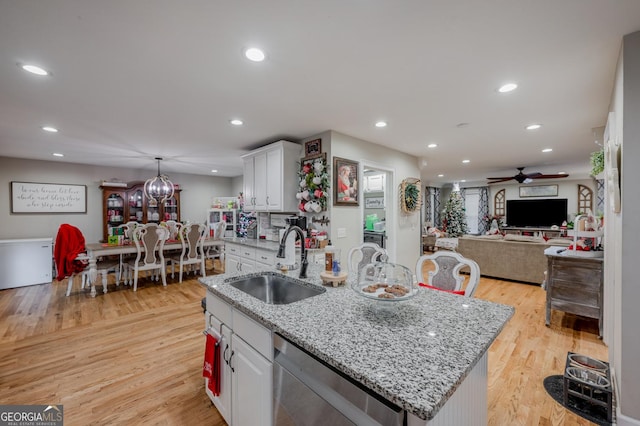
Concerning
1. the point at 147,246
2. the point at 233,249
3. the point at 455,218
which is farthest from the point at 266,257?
the point at 455,218

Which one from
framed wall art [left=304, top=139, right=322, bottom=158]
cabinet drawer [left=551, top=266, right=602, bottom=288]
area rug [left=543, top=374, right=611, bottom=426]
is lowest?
area rug [left=543, top=374, right=611, bottom=426]

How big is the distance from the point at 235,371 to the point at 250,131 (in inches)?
116

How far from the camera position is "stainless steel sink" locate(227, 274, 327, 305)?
1938 mm

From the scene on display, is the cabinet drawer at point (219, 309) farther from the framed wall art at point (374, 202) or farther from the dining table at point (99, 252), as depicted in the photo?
the framed wall art at point (374, 202)

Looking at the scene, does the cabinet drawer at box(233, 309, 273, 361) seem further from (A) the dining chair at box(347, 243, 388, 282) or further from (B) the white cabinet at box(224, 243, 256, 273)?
(B) the white cabinet at box(224, 243, 256, 273)

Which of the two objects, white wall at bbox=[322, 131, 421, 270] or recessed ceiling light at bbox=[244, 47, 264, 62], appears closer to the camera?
recessed ceiling light at bbox=[244, 47, 264, 62]

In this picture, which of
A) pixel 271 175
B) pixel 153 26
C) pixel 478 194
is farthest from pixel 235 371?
pixel 478 194

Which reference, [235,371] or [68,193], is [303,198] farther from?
[68,193]

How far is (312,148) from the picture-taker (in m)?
3.79

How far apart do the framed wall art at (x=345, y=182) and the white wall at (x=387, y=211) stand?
0.08 metres

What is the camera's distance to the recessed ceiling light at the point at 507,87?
231 centimetres

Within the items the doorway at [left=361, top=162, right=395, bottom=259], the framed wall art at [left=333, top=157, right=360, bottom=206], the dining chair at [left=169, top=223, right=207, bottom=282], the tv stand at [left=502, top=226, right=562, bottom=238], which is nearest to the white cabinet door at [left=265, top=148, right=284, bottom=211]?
the framed wall art at [left=333, top=157, right=360, bottom=206]

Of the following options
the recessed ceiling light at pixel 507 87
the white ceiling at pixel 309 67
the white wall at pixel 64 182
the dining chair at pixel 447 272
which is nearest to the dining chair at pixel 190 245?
the white ceiling at pixel 309 67

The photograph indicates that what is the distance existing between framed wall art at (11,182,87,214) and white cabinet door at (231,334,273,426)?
21.7ft
